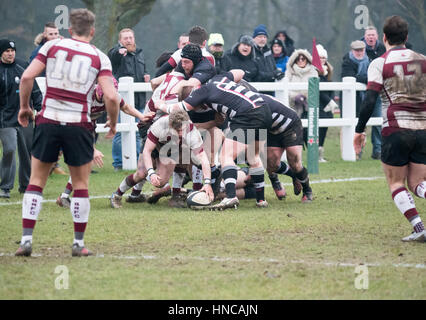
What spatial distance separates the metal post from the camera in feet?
46.9

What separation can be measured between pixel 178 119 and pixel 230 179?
37.7 inches

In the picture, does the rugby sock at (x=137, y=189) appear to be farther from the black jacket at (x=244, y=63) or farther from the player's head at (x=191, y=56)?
the black jacket at (x=244, y=63)

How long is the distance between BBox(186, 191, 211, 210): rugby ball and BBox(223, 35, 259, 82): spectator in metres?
4.97

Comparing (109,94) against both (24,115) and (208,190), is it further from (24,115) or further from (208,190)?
(208,190)

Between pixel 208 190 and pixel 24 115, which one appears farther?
pixel 208 190

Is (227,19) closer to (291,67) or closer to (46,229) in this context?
(291,67)

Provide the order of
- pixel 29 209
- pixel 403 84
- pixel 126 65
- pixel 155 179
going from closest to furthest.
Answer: pixel 29 209, pixel 403 84, pixel 155 179, pixel 126 65

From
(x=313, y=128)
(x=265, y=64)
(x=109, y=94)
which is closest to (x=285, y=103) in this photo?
(x=265, y=64)

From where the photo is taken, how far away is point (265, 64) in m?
15.7

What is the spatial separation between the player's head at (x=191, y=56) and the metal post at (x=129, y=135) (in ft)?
13.0

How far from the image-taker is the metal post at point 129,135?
1430cm

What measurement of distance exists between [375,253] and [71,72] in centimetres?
306

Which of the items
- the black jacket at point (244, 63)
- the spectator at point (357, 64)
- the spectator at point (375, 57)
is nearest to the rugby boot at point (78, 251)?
the black jacket at point (244, 63)

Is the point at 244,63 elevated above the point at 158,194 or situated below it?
above
